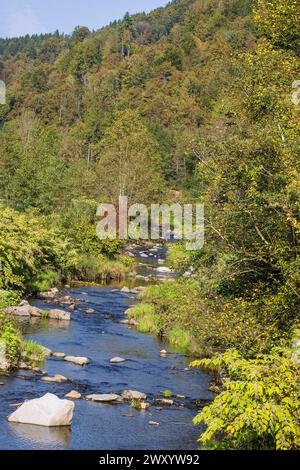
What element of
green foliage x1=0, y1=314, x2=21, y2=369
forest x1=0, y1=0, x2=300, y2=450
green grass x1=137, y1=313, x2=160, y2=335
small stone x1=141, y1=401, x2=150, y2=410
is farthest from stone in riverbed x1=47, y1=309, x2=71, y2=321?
small stone x1=141, y1=401, x2=150, y2=410

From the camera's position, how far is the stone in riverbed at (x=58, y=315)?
2619 centimetres

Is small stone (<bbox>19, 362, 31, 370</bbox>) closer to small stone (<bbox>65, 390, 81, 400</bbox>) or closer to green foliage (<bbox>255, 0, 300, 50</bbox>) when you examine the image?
small stone (<bbox>65, 390, 81, 400</bbox>)

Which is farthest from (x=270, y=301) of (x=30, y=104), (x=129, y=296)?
(x=30, y=104)

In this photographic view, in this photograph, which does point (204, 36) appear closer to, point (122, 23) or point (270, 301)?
point (122, 23)

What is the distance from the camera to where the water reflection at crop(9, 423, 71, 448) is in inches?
523

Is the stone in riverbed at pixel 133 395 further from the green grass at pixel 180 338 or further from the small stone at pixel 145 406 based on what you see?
the green grass at pixel 180 338

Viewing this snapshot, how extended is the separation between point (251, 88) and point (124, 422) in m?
11.9

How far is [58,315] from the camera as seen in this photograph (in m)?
26.3

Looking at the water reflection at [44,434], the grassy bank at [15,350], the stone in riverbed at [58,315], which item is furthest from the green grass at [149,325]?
the water reflection at [44,434]

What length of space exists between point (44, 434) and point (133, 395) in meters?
3.99

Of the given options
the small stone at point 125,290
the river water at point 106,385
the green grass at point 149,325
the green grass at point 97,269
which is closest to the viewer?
the river water at point 106,385

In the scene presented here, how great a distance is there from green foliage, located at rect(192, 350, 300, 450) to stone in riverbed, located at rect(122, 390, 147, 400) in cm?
670

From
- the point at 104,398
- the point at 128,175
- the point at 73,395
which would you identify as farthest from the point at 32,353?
the point at 128,175

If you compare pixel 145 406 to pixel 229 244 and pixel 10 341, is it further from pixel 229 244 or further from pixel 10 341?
pixel 229 244
